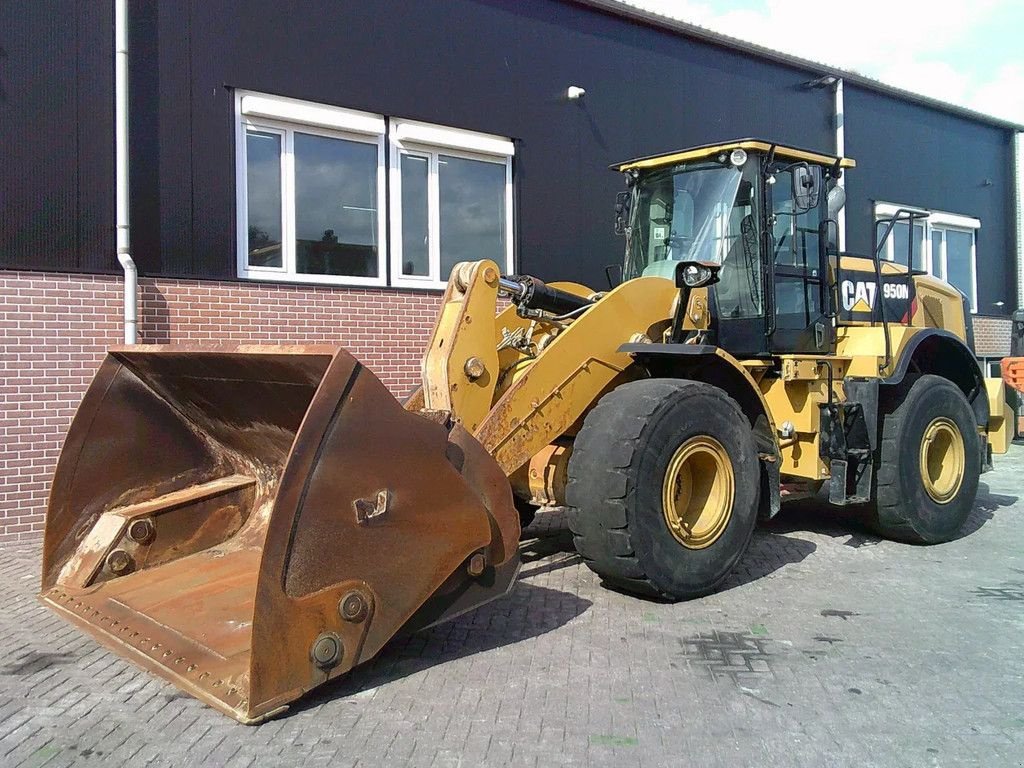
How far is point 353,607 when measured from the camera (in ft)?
11.9

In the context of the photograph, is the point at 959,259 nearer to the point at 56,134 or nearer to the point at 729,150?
the point at 729,150

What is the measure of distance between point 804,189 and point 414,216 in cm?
476

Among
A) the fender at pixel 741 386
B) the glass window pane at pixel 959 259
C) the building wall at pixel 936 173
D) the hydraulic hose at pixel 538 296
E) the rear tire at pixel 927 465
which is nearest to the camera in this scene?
the hydraulic hose at pixel 538 296

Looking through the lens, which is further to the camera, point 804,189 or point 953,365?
point 953,365

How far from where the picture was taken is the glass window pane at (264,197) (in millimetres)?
8406

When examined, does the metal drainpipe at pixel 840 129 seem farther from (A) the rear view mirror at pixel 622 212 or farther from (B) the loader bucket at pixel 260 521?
(B) the loader bucket at pixel 260 521

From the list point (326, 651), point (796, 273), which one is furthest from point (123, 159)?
point (796, 273)

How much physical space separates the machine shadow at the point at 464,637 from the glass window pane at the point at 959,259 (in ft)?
43.1

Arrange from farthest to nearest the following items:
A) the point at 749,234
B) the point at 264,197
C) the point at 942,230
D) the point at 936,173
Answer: the point at 942,230, the point at 936,173, the point at 264,197, the point at 749,234

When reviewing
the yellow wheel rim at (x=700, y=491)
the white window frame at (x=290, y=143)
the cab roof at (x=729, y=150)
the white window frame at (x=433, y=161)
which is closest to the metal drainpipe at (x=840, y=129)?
the white window frame at (x=433, y=161)

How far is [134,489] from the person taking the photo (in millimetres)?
4945

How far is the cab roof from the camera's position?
6.26 m

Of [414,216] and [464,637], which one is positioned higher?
[414,216]

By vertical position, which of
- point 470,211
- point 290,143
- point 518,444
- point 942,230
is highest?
point 942,230
